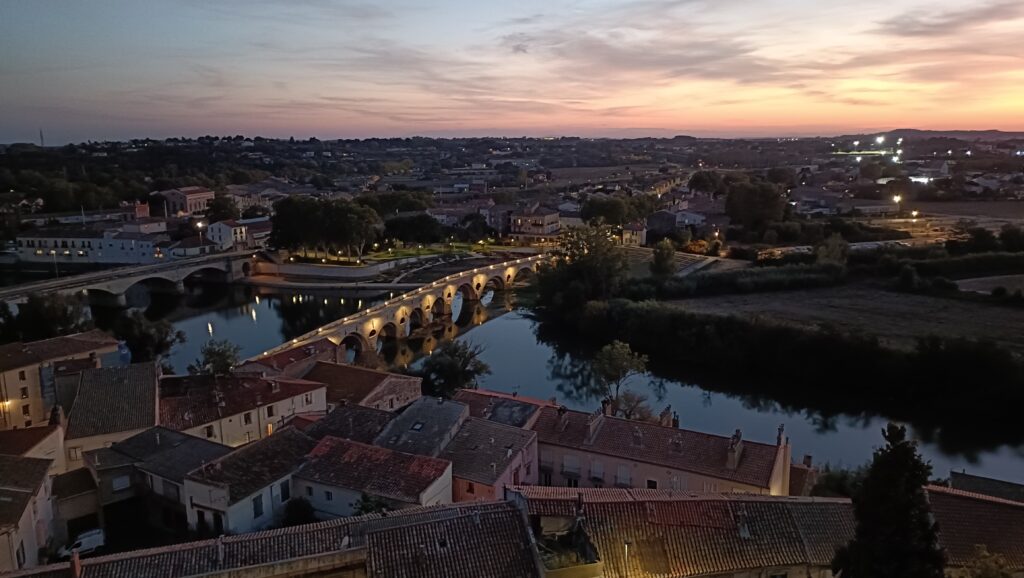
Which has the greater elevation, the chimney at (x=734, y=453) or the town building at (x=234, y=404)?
the chimney at (x=734, y=453)

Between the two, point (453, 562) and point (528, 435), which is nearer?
point (453, 562)

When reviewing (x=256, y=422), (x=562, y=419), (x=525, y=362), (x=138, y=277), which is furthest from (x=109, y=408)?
(x=138, y=277)

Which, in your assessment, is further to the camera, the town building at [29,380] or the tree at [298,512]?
the town building at [29,380]

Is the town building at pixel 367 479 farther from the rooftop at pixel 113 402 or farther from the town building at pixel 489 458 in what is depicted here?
the rooftop at pixel 113 402

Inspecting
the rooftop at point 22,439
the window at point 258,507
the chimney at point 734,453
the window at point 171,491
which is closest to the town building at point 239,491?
the window at point 258,507

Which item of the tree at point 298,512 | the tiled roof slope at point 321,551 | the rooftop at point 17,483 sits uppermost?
the tiled roof slope at point 321,551

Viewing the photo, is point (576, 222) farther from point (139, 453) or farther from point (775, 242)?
point (139, 453)

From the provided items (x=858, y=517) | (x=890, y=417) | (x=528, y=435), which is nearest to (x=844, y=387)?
(x=890, y=417)
